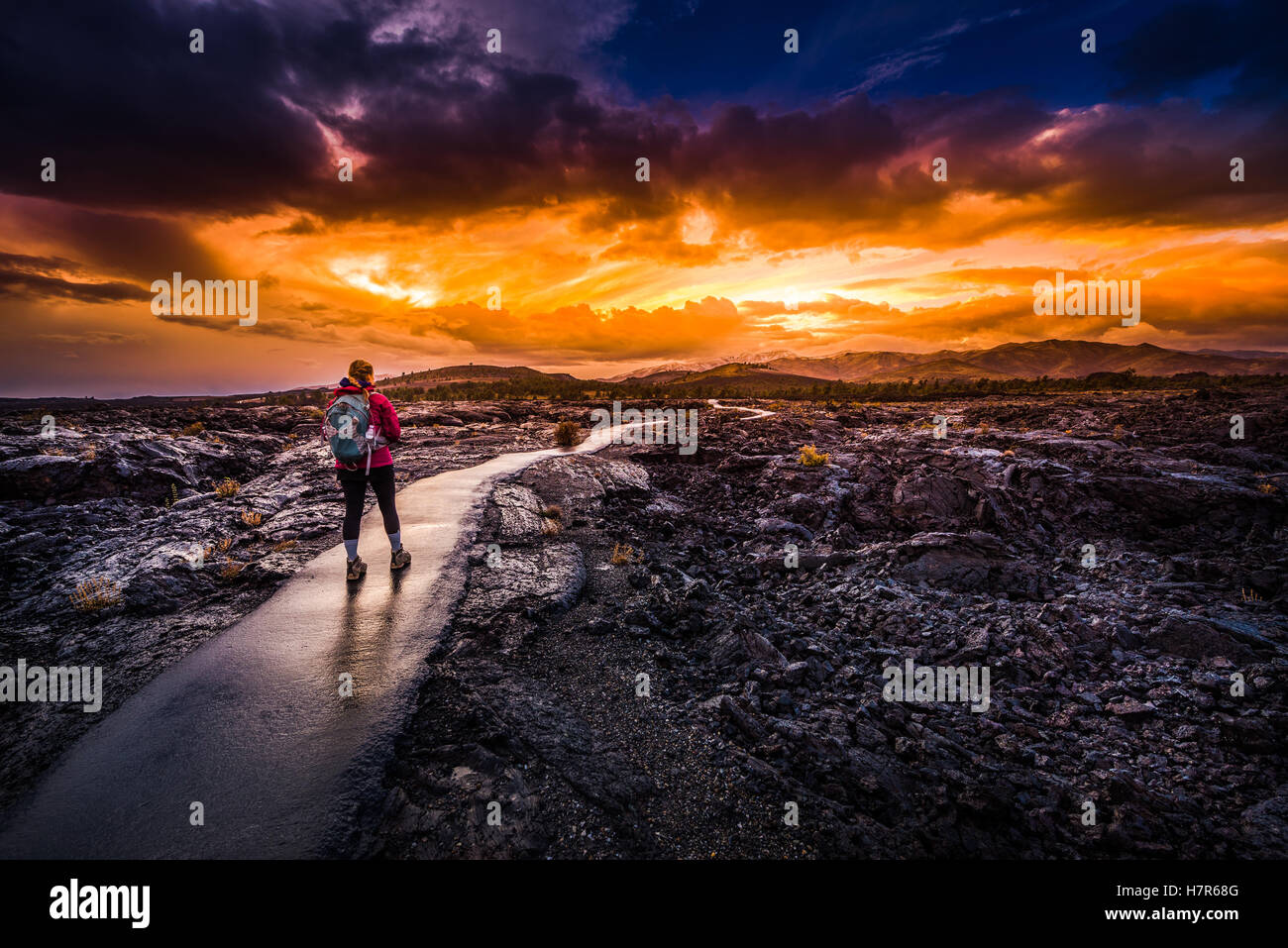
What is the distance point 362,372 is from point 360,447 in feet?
3.66

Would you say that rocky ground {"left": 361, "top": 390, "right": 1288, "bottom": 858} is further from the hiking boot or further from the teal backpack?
the teal backpack

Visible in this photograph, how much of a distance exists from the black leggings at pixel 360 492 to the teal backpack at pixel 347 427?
12.7 inches

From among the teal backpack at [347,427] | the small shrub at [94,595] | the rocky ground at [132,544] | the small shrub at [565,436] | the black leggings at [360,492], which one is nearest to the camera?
the rocky ground at [132,544]

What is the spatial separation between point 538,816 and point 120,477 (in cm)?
1442

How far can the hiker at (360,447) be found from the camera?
20.9 feet

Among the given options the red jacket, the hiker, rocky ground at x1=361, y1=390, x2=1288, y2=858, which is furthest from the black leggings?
rocky ground at x1=361, y1=390, x2=1288, y2=858

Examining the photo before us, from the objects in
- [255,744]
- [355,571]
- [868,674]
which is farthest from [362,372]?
[868,674]

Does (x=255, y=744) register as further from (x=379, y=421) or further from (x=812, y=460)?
(x=812, y=460)

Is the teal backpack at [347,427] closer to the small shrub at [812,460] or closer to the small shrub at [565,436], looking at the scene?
the small shrub at [812,460]

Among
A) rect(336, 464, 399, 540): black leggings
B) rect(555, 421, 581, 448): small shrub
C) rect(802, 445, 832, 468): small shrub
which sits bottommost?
rect(336, 464, 399, 540): black leggings

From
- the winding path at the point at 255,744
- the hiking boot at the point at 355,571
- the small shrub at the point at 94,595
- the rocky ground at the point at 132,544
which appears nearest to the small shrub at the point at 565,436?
the rocky ground at the point at 132,544

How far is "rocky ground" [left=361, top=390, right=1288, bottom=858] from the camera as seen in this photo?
3.73m

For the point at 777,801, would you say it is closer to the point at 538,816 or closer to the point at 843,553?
the point at 538,816

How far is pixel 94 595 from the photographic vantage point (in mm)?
5887
